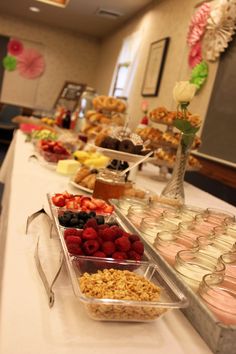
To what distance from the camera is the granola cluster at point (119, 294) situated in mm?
566

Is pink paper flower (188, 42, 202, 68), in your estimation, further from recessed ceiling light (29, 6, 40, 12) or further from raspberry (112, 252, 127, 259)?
recessed ceiling light (29, 6, 40, 12)

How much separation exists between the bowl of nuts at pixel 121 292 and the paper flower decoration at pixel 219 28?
6.98 ft

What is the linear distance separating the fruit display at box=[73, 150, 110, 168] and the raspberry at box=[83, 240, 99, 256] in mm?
991

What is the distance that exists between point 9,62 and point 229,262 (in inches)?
282

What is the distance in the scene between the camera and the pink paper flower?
2.87 metres

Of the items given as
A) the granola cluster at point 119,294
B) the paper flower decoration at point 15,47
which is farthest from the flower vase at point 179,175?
the paper flower decoration at point 15,47

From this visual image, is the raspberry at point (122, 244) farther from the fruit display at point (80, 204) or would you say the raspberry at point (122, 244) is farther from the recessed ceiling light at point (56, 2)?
the recessed ceiling light at point (56, 2)

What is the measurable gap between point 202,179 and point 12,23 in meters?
5.71

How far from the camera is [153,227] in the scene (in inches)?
35.2

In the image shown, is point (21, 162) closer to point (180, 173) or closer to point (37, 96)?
point (180, 173)

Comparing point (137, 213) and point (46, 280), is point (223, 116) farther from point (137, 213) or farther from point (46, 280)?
point (46, 280)

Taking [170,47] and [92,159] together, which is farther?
[170,47]

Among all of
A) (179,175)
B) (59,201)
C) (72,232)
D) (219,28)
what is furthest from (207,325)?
(219,28)

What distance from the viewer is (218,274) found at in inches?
25.4
